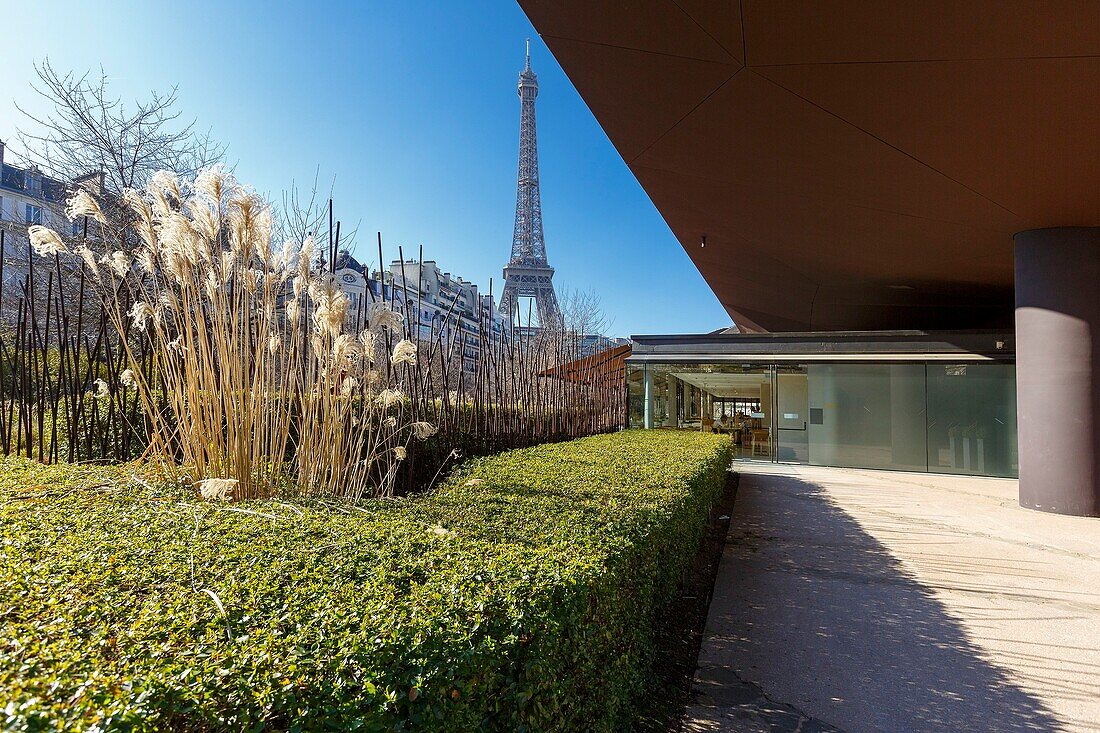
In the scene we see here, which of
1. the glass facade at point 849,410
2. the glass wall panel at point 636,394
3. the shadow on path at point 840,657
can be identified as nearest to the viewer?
the shadow on path at point 840,657

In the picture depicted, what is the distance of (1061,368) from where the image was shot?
5.74m

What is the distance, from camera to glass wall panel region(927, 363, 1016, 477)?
912cm

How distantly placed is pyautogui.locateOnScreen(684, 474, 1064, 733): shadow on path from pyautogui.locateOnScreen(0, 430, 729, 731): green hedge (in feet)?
1.53

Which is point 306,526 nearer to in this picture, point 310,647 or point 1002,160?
point 310,647

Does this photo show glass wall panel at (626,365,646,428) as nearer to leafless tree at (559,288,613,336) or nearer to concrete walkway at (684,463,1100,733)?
concrete walkway at (684,463,1100,733)

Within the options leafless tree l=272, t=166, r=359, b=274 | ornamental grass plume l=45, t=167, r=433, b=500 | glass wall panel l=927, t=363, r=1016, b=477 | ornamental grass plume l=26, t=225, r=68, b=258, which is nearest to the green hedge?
ornamental grass plume l=45, t=167, r=433, b=500

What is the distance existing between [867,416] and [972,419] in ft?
4.83

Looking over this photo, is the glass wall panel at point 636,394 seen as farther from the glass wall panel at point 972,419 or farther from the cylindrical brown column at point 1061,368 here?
the cylindrical brown column at point 1061,368

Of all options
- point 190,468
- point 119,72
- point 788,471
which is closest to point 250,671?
point 190,468

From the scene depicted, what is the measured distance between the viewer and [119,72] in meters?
7.04

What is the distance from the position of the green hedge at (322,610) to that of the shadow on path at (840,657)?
1.53ft

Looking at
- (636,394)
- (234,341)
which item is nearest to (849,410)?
(636,394)

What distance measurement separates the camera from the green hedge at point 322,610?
0.80m

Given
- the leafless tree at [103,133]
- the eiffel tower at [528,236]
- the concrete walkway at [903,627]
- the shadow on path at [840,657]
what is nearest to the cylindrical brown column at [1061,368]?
the concrete walkway at [903,627]
